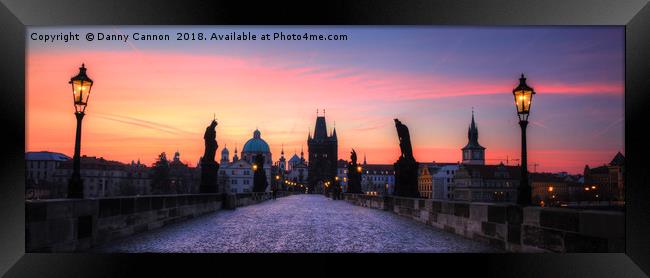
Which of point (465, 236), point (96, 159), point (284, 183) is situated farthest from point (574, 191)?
point (465, 236)

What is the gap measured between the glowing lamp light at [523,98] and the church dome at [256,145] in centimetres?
16099

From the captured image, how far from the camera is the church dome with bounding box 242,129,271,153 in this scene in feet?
561

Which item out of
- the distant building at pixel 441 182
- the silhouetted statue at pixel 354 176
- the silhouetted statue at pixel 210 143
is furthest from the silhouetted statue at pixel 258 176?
the distant building at pixel 441 182

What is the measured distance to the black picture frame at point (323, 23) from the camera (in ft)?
27.1

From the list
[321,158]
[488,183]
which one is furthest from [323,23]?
[321,158]

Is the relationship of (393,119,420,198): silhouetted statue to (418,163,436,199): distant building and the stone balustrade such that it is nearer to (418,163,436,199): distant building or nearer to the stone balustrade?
the stone balustrade

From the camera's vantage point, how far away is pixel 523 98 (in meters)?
11.1

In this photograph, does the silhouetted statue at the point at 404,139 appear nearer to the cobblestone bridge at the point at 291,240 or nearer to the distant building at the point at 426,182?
the cobblestone bridge at the point at 291,240

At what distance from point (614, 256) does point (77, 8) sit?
29.7 feet

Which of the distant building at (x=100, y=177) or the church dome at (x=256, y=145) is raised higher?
the church dome at (x=256, y=145)

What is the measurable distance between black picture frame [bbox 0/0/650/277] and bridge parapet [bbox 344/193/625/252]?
46 cm

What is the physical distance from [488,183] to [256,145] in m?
76.2

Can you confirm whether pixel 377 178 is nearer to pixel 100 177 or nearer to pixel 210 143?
pixel 100 177

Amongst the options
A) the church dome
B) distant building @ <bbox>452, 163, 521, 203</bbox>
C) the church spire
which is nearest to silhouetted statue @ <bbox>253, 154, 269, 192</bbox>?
distant building @ <bbox>452, 163, 521, 203</bbox>
